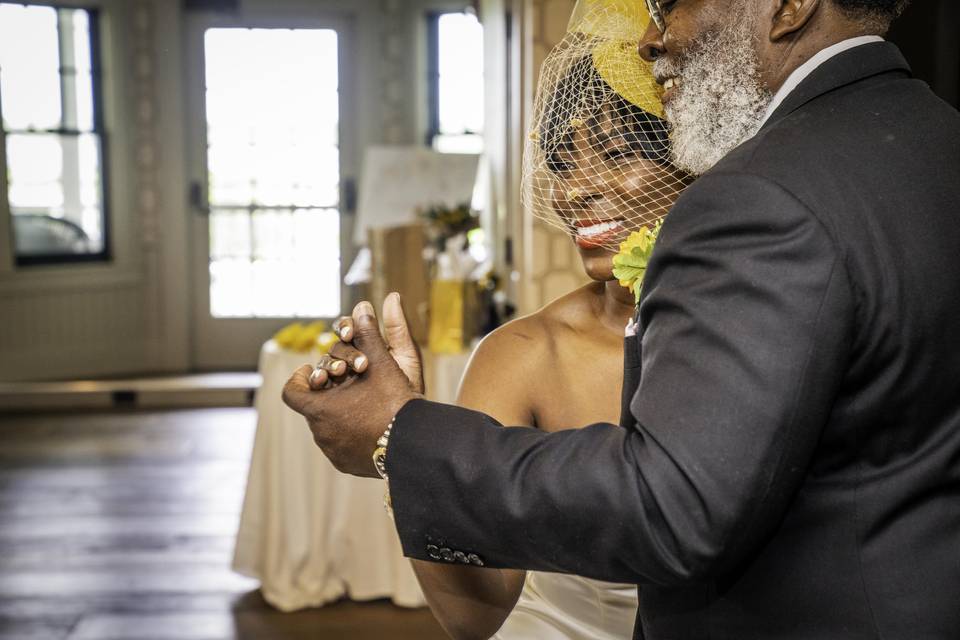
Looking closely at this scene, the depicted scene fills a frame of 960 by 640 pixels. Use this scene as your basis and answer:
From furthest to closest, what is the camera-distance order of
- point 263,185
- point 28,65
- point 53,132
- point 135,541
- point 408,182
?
point 263,185, point 53,132, point 28,65, point 408,182, point 135,541

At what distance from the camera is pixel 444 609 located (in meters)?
1.41

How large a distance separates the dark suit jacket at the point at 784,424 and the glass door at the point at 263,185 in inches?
301

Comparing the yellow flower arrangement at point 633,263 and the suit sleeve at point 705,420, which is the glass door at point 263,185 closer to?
the yellow flower arrangement at point 633,263

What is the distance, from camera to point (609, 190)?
57.3 inches

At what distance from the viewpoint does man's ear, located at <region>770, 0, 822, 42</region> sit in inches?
35.8

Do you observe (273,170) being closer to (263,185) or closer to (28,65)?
(263,185)

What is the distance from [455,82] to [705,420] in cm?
775

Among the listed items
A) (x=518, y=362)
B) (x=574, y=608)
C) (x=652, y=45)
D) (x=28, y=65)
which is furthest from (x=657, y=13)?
(x=28, y=65)

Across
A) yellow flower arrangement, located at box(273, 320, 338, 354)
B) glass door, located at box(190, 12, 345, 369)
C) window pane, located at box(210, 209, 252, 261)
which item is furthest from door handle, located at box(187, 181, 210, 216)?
yellow flower arrangement, located at box(273, 320, 338, 354)

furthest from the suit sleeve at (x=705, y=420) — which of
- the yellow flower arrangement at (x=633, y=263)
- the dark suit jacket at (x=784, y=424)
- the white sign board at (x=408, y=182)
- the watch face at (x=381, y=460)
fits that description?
the white sign board at (x=408, y=182)

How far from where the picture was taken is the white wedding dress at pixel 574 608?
5.39 feet

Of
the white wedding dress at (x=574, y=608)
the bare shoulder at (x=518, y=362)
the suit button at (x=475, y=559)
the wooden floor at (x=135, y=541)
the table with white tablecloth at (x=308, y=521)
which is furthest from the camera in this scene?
the table with white tablecloth at (x=308, y=521)

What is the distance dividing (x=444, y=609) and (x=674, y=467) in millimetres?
720

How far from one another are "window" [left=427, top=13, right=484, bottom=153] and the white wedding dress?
6.75 meters
